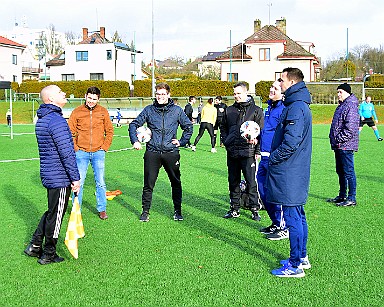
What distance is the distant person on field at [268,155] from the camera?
715cm

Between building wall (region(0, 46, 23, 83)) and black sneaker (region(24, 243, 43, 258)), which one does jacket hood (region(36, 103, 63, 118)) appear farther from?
building wall (region(0, 46, 23, 83))

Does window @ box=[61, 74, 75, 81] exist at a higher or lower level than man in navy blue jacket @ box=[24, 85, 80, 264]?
higher

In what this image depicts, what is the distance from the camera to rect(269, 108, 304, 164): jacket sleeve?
534 centimetres

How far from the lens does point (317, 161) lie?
16.0 m

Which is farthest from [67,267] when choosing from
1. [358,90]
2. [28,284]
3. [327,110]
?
[358,90]

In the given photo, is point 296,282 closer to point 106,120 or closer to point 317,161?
point 106,120

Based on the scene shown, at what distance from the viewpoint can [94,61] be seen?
6906 centimetres

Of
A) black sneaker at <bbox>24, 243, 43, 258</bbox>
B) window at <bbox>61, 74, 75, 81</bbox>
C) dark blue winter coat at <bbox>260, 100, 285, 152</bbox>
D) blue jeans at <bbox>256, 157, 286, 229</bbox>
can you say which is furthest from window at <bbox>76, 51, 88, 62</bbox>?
black sneaker at <bbox>24, 243, 43, 258</bbox>

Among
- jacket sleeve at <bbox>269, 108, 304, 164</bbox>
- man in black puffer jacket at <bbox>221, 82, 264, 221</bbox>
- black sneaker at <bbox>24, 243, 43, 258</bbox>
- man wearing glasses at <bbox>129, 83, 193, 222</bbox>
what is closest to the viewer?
jacket sleeve at <bbox>269, 108, 304, 164</bbox>

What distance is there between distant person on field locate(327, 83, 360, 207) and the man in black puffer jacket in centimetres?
199

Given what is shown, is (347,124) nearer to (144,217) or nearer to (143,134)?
(143,134)

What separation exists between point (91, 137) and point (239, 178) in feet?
8.18

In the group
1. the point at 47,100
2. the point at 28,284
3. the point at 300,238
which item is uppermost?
the point at 47,100

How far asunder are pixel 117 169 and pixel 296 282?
377 inches
